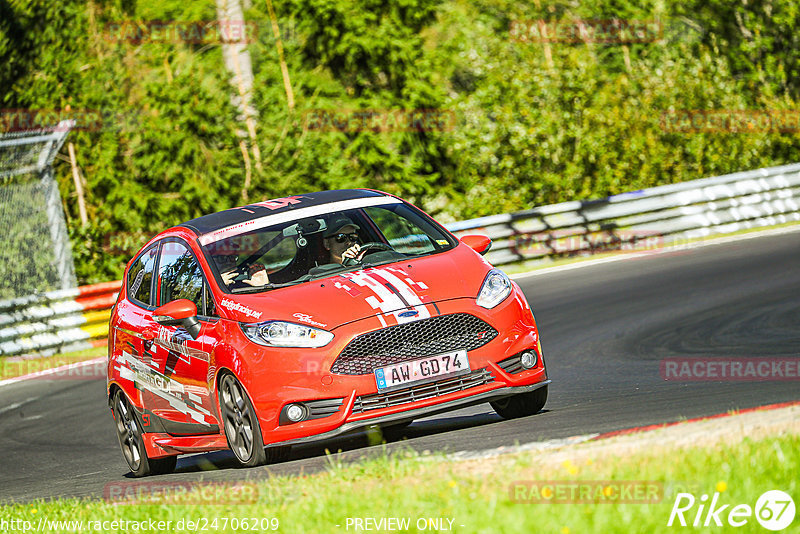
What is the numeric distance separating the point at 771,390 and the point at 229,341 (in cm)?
339

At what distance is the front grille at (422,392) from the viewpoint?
23.3 ft

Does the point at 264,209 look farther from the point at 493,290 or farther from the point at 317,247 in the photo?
the point at 493,290

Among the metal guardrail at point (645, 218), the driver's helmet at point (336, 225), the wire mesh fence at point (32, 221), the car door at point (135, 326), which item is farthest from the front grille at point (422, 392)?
the wire mesh fence at point (32, 221)

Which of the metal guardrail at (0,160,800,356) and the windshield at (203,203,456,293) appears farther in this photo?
the metal guardrail at (0,160,800,356)

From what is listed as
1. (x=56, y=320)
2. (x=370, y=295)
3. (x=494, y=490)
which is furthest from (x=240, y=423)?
(x=56, y=320)

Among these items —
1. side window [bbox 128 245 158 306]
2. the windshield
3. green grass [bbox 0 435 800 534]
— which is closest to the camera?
green grass [bbox 0 435 800 534]

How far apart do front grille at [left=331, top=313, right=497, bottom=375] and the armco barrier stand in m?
10.6

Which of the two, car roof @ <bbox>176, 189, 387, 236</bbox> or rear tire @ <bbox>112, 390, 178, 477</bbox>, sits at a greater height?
car roof @ <bbox>176, 189, 387, 236</bbox>

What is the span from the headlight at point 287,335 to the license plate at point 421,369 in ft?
1.29

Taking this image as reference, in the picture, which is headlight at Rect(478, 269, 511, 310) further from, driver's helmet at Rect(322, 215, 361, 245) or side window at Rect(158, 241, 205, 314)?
side window at Rect(158, 241, 205, 314)

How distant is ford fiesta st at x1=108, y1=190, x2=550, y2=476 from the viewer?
23.4ft

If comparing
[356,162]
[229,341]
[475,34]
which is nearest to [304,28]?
[356,162]

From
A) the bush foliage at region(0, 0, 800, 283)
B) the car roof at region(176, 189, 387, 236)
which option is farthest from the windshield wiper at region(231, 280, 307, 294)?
the bush foliage at region(0, 0, 800, 283)

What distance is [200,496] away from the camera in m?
6.58
